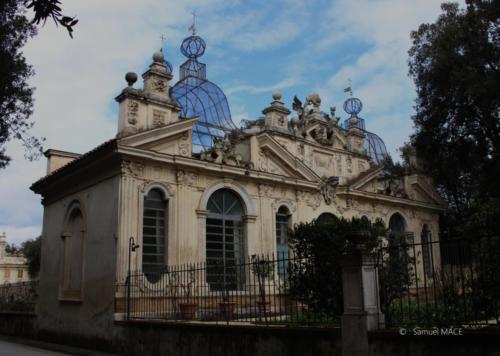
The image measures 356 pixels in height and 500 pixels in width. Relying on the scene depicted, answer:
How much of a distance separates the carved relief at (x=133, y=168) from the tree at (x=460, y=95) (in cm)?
1149

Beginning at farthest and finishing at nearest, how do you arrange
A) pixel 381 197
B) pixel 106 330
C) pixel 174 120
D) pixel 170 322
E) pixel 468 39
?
pixel 381 197
pixel 468 39
pixel 174 120
pixel 106 330
pixel 170 322

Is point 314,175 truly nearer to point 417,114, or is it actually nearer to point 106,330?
point 417,114

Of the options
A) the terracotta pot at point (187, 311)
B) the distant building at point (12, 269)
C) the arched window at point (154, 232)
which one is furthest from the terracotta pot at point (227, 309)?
the distant building at point (12, 269)

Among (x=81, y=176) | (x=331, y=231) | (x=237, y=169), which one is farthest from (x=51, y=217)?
(x=331, y=231)

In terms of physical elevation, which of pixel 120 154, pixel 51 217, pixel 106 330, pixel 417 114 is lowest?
pixel 106 330

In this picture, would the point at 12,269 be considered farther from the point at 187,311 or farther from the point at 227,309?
the point at 227,309

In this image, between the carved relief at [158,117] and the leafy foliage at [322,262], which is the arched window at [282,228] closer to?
the carved relief at [158,117]

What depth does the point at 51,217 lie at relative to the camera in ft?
63.8

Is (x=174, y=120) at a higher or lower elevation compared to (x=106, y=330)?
higher

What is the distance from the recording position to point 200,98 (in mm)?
21172

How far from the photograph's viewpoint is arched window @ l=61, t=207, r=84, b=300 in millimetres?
17253

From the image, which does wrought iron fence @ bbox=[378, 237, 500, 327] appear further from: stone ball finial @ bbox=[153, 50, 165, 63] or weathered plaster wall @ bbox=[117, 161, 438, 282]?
stone ball finial @ bbox=[153, 50, 165, 63]

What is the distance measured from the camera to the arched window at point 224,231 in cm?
1750

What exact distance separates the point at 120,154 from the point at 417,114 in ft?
41.0
